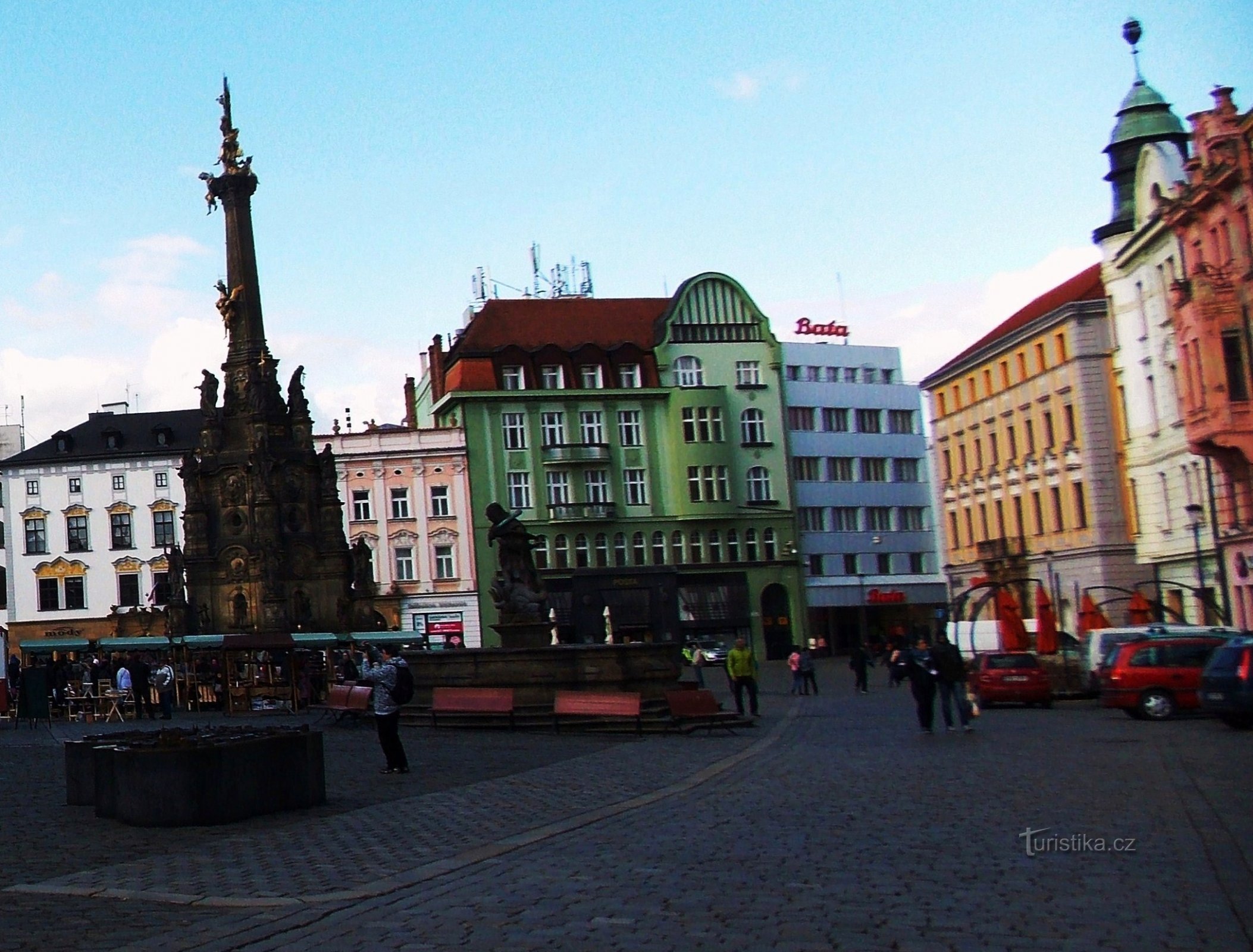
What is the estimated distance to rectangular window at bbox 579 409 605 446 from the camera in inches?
3538

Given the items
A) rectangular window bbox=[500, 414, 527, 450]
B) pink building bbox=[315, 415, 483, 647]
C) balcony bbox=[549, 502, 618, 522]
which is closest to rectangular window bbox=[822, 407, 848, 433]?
balcony bbox=[549, 502, 618, 522]

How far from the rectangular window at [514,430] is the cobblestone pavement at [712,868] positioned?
→ 66.8 m

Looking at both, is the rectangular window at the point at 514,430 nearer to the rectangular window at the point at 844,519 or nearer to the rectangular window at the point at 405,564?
the rectangular window at the point at 405,564

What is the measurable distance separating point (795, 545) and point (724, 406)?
8.39 meters

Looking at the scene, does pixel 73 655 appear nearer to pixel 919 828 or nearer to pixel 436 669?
pixel 436 669

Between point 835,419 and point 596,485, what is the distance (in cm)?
1701

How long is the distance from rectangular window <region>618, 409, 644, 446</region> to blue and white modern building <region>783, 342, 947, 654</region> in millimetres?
9351

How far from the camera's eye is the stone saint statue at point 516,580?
3628cm

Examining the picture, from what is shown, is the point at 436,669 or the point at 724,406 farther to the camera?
the point at 724,406

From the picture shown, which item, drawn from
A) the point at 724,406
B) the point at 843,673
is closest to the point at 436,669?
the point at 843,673

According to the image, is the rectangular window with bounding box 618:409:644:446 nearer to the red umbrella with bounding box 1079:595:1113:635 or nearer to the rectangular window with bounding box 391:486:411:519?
the rectangular window with bounding box 391:486:411:519

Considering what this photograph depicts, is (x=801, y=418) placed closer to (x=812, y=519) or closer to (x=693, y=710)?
(x=812, y=519)

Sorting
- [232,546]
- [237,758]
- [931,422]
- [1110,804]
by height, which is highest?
[931,422]

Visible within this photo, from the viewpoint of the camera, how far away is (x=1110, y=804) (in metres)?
15.5
